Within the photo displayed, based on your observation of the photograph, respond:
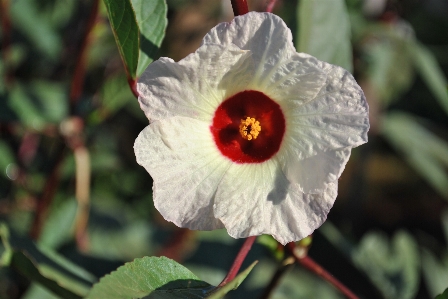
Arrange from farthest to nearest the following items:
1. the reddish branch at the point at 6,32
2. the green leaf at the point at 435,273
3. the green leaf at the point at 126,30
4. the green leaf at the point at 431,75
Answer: the green leaf at the point at 435,273 < the green leaf at the point at 431,75 < the reddish branch at the point at 6,32 < the green leaf at the point at 126,30

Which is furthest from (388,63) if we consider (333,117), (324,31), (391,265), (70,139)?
(333,117)

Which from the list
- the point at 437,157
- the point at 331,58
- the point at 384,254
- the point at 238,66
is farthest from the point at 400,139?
the point at 238,66

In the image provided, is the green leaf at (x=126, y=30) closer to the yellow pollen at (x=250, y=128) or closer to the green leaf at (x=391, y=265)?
the yellow pollen at (x=250, y=128)

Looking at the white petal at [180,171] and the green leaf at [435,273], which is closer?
the white petal at [180,171]

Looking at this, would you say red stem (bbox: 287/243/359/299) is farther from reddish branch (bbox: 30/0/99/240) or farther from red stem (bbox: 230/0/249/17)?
reddish branch (bbox: 30/0/99/240)

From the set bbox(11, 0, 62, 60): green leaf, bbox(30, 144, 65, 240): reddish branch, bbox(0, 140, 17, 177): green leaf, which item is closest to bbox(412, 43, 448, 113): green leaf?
bbox(30, 144, 65, 240): reddish branch

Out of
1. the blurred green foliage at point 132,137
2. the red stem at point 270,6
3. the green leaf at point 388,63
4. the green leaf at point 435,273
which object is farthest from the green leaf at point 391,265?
the red stem at point 270,6

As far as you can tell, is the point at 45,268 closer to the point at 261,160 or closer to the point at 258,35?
the point at 261,160
